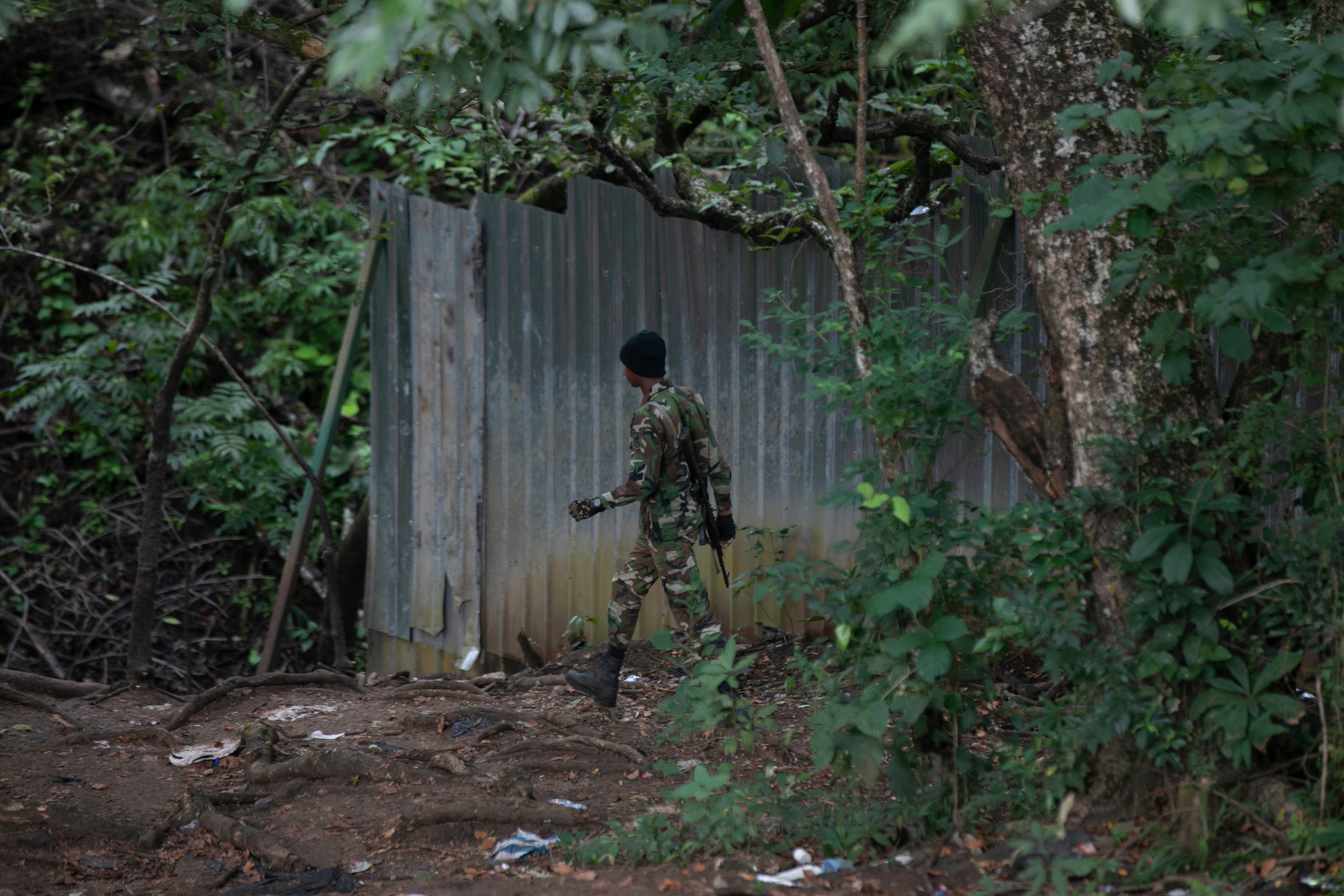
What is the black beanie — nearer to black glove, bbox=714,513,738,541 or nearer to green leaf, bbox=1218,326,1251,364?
black glove, bbox=714,513,738,541

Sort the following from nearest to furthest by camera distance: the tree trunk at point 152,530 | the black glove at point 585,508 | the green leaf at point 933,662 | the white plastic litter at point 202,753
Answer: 1. the green leaf at point 933,662
2. the white plastic litter at point 202,753
3. the black glove at point 585,508
4. the tree trunk at point 152,530

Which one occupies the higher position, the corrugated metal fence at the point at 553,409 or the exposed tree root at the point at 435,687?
the corrugated metal fence at the point at 553,409

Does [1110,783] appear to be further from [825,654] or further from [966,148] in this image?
[966,148]

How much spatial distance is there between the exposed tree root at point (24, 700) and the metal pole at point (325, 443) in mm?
1541

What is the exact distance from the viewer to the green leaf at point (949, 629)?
9.04 ft

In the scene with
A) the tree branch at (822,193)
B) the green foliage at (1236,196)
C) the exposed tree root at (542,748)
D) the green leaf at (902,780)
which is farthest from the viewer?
the exposed tree root at (542,748)

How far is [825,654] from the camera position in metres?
3.21

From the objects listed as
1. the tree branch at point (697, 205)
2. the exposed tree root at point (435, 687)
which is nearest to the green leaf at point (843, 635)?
the tree branch at point (697, 205)

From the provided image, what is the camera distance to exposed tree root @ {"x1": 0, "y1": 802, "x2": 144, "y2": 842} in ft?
12.4

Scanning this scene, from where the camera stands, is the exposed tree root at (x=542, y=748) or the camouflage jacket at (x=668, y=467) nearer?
the exposed tree root at (x=542, y=748)

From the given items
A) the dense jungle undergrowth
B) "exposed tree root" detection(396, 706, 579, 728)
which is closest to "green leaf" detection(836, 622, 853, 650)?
the dense jungle undergrowth

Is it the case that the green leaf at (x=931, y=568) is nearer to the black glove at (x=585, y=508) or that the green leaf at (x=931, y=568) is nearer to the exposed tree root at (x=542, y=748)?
the exposed tree root at (x=542, y=748)

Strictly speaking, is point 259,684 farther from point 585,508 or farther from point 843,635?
point 843,635

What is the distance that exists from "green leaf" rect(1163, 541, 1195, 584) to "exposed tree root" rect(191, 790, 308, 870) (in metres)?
2.76
